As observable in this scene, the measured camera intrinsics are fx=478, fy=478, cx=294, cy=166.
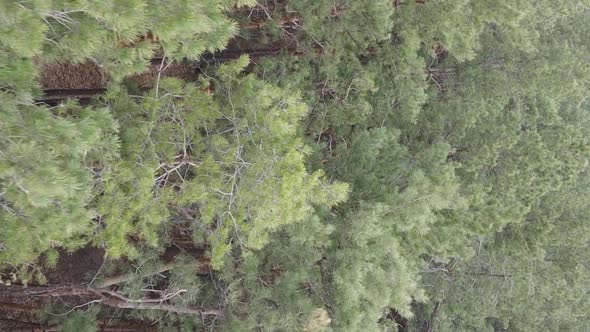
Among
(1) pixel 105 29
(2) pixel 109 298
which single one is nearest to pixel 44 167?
(1) pixel 105 29

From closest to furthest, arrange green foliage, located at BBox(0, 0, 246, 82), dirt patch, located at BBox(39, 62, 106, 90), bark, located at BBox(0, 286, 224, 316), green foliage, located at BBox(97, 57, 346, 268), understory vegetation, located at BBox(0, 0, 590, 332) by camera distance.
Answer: green foliage, located at BBox(0, 0, 246, 82) < understory vegetation, located at BBox(0, 0, 590, 332) < green foliage, located at BBox(97, 57, 346, 268) < bark, located at BBox(0, 286, 224, 316) < dirt patch, located at BBox(39, 62, 106, 90)

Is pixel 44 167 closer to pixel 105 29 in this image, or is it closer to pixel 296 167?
pixel 105 29

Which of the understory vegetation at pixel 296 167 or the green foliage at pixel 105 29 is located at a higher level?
the green foliage at pixel 105 29

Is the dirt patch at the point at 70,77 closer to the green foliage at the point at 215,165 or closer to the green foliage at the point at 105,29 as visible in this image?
the green foliage at the point at 215,165

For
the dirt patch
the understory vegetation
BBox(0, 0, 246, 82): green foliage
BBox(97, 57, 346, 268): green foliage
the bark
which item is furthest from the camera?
the dirt patch

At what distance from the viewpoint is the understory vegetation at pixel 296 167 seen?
4.36 metres

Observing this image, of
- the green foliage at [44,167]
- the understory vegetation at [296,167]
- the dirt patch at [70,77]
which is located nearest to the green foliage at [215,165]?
the understory vegetation at [296,167]

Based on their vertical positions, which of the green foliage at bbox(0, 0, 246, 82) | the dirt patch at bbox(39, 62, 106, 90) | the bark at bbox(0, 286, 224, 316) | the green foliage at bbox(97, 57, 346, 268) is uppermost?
the green foliage at bbox(0, 0, 246, 82)

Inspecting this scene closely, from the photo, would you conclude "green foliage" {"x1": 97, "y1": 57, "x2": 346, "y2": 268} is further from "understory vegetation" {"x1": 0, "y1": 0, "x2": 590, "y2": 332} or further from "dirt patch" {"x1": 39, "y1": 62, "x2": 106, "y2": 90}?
"dirt patch" {"x1": 39, "y1": 62, "x2": 106, "y2": 90}

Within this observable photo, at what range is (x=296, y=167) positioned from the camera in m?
5.85

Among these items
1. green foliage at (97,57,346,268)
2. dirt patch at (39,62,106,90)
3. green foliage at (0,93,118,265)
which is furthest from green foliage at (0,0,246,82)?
dirt patch at (39,62,106,90)

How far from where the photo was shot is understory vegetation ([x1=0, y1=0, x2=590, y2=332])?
4359 mm

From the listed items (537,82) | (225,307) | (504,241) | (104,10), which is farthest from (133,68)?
(504,241)

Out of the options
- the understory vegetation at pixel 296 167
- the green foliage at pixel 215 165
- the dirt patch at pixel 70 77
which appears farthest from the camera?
the dirt patch at pixel 70 77
